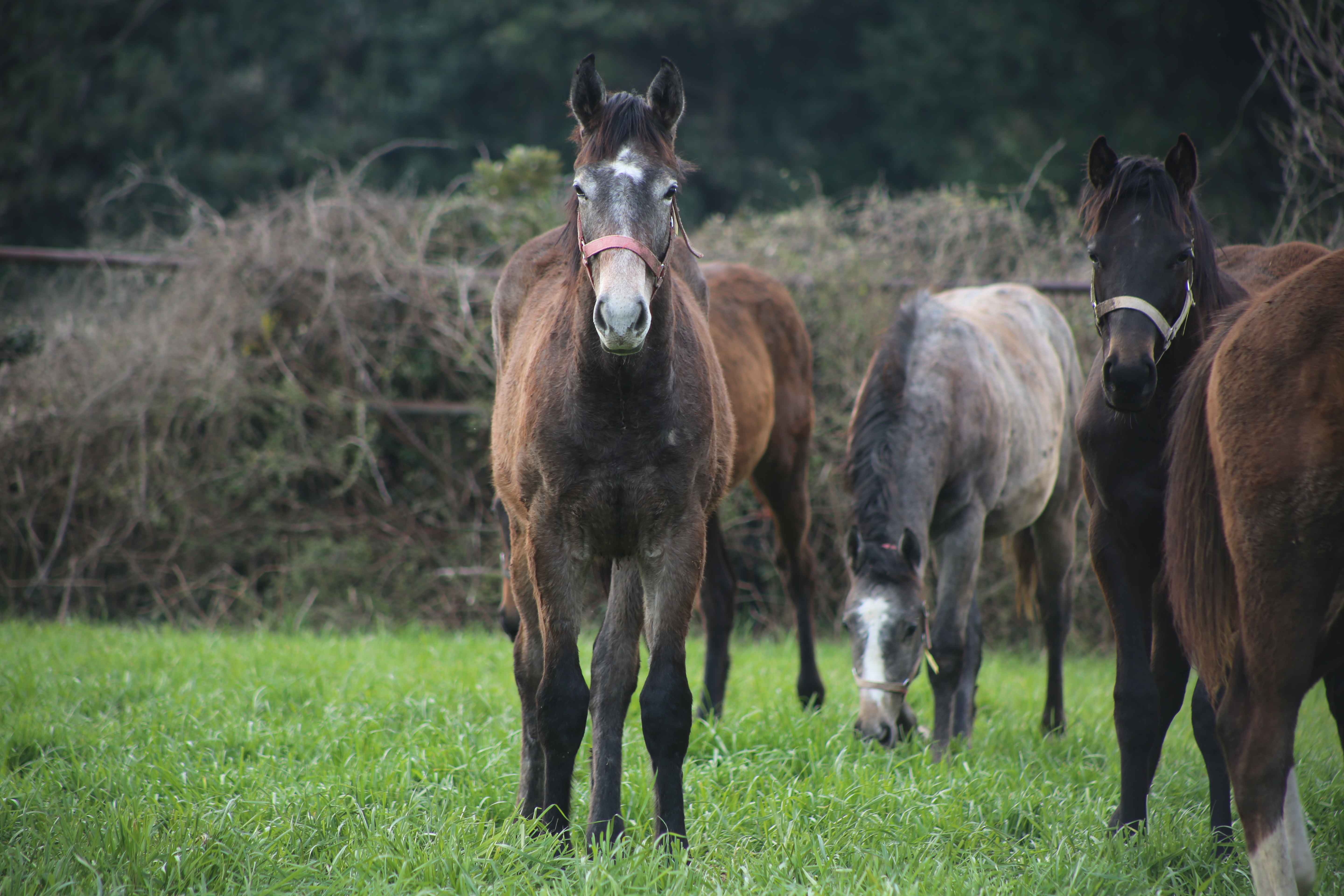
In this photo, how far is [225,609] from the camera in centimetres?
688

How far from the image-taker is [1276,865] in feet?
6.92

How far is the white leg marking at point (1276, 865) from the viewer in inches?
82.7

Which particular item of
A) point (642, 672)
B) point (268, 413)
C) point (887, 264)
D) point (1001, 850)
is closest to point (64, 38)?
point (268, 413)

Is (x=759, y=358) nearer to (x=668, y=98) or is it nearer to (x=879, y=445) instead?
(x=879, y=445)

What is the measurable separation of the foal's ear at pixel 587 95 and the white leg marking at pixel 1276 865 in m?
2.59

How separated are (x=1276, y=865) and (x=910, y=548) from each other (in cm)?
205

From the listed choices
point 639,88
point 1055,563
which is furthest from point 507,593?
point 639,88

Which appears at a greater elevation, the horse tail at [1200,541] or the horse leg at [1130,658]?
the horse tail at [1200,541]

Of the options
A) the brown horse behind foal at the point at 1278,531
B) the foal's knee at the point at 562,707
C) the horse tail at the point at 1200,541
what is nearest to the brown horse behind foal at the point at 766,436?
the foal's knee at the point at 562,707

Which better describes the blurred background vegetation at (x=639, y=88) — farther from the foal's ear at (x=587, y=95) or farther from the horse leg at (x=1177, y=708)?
the foal's ear at (x=587, y=95)

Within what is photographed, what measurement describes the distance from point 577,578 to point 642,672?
9.30 ft

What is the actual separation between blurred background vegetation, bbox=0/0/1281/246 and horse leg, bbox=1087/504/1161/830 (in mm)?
12356

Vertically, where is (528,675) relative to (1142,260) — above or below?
below

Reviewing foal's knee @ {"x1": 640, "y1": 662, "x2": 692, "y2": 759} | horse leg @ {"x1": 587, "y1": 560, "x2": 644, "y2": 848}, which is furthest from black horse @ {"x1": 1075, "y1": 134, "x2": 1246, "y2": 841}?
horse leg @ {"x1": 587, "y1": 560, "x2": 644, "y2": 848}
